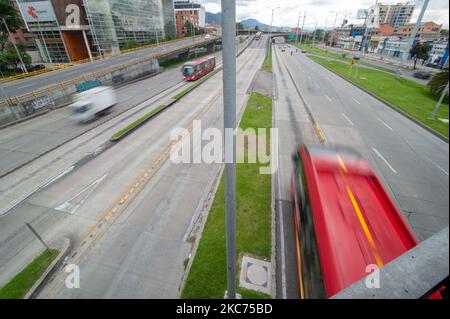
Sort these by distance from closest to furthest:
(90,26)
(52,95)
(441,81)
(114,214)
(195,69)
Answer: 1. (441,81)
2. (114,214)
3. (52,95)
4. (195,69)
5. (90,26)

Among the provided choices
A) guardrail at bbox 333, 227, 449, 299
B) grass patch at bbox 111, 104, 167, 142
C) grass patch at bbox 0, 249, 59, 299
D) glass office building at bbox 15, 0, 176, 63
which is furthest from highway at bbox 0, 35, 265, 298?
glass office building at bbox 15, 0, 176, 63

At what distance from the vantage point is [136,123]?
663 inches

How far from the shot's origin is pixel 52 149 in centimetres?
1395

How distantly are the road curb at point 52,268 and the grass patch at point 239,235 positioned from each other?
178 inches

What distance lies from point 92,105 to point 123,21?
46.5 meters

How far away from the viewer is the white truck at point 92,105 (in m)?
17.3

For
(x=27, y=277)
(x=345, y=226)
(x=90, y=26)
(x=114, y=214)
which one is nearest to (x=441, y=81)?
(x=345, y=226)

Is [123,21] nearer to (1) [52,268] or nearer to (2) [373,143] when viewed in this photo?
(2) [373,143]

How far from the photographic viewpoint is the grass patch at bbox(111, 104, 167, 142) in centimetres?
1488

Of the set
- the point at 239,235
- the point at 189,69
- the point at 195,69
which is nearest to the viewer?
the point at 239,235

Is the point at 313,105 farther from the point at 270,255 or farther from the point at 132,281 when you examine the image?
the point at 132,281

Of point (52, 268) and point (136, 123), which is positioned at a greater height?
point (136, 123)
